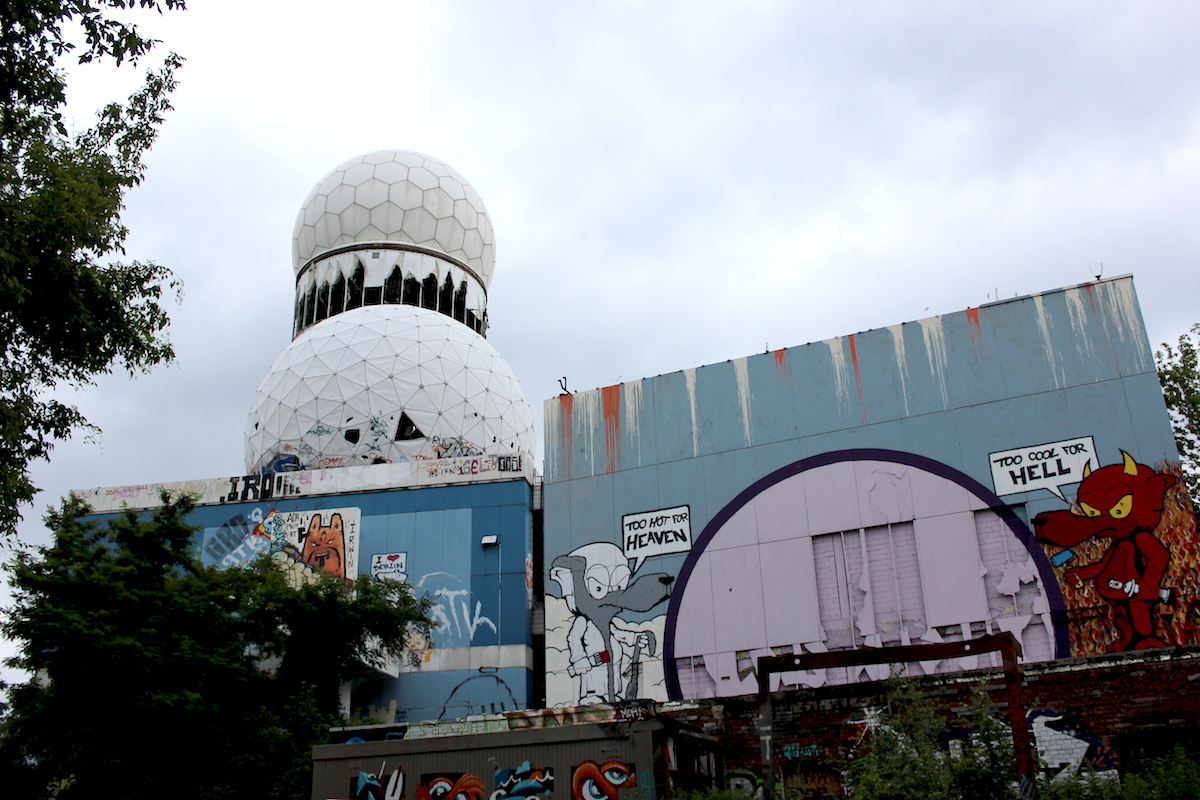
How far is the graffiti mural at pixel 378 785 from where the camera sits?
17.3m

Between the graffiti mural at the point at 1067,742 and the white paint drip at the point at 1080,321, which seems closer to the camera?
the graffiti mural at the point at 1067,742

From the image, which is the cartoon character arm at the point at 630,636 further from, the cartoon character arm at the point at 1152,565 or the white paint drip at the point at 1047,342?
the white paint drip at the point at 1047,342

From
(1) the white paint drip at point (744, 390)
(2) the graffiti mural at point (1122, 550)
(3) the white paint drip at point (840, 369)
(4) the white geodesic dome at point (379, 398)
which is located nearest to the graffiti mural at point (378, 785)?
(1) the white paint drip at point (744, 390)

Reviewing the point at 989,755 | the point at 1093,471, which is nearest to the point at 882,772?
the point at 989,755

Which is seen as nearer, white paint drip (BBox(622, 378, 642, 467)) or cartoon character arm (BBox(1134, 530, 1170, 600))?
cartoon character arm (BBox(1134, 530, 1170, 600))

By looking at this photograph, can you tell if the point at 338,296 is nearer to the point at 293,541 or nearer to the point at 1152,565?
the point at 293,541

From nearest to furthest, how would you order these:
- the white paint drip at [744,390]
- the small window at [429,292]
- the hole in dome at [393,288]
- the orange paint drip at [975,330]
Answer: the orange paint drip at [975,330] < the white paint drip at [744,390] < the hole in dome at [393,288] < the small window at [429,292]

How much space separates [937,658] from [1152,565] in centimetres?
1050

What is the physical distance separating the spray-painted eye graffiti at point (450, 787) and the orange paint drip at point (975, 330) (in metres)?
15.1

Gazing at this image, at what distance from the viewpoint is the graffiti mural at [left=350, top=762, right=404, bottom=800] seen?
17297 mm

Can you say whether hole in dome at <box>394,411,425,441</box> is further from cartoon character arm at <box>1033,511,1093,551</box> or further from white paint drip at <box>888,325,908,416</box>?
cartoon character arm at <box>1033,511,1093,551</box>

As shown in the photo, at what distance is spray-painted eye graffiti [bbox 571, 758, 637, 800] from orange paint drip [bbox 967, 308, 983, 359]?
1340cm

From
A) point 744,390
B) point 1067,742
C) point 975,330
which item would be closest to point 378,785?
point 1067,742

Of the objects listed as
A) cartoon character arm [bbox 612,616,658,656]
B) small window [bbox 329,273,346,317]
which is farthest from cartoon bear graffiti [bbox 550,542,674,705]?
small window [bbox 329,273,346,317]
